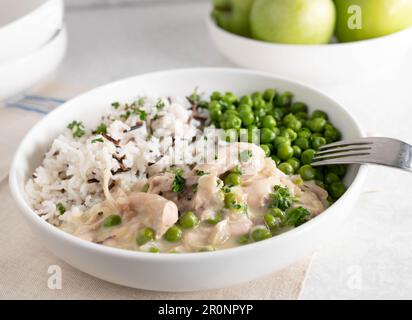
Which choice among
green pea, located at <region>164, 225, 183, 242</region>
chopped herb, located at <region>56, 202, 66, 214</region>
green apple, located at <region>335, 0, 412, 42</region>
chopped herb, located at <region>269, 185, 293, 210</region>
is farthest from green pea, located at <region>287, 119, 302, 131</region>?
chopped herb, located at <region>56, 202, 66, 214</region>

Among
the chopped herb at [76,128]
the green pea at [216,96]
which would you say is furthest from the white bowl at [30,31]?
the green pea at [216,96]

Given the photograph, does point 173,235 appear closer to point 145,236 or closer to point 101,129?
point 145,236

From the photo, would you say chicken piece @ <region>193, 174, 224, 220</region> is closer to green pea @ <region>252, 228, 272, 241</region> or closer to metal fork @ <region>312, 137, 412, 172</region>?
green pea @ <region>252, 228, 272, 241</region>

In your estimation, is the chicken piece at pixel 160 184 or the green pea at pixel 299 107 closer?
the chicken piece at pixel 160 184

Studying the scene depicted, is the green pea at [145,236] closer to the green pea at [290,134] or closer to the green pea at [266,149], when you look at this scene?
the green pea at [266,149]

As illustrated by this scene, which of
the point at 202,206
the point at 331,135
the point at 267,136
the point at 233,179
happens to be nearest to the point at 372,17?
the point at 331,135

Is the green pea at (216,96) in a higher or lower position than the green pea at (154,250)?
higher
